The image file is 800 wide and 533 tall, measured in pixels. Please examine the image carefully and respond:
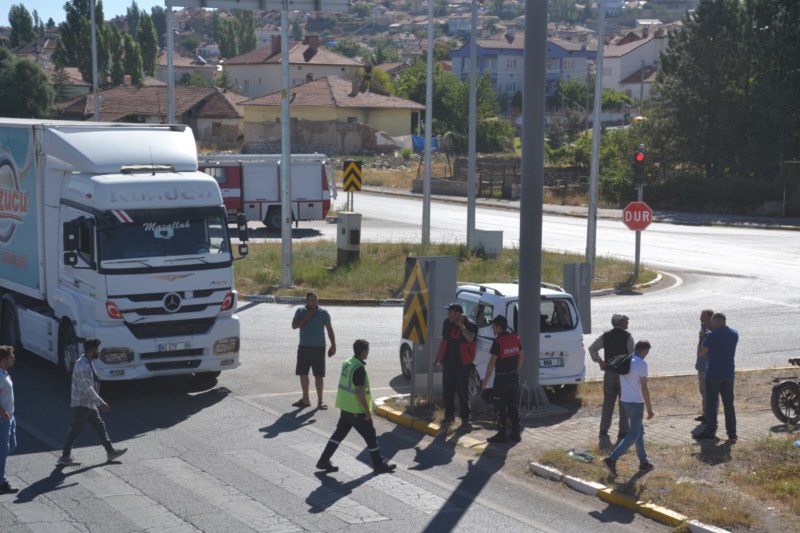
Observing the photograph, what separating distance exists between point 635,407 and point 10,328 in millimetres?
11368

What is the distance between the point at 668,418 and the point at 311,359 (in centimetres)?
518

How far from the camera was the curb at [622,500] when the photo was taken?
397 inches

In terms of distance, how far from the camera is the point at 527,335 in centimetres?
1488

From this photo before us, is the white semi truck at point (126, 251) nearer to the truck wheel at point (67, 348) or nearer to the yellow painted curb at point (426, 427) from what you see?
the truck wheel at point (67, 348)

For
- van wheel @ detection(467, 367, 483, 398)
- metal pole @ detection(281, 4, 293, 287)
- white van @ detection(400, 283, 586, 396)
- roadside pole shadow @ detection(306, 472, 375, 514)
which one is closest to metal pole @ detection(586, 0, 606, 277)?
metal pole @ detection(281, 4, 293, 287)

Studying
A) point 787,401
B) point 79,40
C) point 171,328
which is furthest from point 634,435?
point 79,40

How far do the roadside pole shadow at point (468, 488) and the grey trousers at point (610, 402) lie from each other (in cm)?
136

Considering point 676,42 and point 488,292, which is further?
point 676,42

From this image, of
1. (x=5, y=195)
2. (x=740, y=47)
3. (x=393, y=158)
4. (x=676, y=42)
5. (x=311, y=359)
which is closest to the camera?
(x=311, y=359)

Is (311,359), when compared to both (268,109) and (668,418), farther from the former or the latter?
(268,109)

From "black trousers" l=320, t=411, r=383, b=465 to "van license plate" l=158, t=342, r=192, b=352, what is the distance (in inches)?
165

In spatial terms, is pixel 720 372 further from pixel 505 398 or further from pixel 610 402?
pixel 505 398

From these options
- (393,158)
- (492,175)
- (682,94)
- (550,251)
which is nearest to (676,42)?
(682,94)

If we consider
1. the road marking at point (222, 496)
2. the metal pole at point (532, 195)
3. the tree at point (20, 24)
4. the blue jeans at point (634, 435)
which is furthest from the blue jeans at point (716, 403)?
the tree at point (20, 24)
